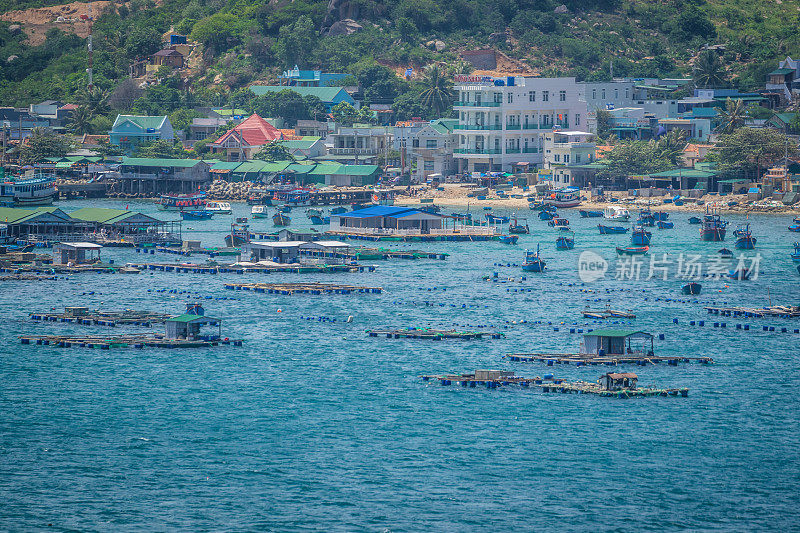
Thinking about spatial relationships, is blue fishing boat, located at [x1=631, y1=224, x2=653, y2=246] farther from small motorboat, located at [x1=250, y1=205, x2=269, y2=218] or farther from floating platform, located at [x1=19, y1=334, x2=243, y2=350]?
floating platform, located at [x1=19, y1=334, x2=243, y2=350]

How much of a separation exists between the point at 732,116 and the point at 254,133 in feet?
221

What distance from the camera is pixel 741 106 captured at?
174000mm

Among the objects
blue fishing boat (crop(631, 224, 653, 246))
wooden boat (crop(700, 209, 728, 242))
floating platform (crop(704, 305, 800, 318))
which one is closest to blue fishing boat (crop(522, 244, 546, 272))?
blue fishing boat (crop(631, 224, 653, 246))

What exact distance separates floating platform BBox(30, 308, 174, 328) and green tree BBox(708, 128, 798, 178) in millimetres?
88927

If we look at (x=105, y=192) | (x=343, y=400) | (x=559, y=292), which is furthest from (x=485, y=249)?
(x=105, y=192)

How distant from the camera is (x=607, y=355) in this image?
265 ft

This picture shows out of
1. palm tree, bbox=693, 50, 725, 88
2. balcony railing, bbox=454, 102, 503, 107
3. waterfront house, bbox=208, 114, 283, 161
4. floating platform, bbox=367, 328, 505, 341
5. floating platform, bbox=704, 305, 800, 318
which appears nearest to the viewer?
floating platform, bbox=367, 328, 505, 341

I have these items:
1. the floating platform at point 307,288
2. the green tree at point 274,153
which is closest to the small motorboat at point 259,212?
the green tree at point 274,153

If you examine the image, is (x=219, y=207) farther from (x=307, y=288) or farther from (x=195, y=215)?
(x=307, y=288)

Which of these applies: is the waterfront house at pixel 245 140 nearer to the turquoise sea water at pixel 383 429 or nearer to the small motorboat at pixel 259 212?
the small motorboat at pixel 259 212

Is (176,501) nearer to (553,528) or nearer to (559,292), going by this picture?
(553,528)

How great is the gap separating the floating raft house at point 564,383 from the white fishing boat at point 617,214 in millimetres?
75438

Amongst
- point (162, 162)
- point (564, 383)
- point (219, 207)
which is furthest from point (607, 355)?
point (162, 162)

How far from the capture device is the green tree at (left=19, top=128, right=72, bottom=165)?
189 metres
